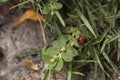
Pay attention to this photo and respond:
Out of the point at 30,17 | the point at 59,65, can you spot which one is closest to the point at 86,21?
the point at 59,65

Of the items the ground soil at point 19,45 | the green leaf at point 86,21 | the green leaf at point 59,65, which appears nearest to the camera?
the green leaf at point 59,65

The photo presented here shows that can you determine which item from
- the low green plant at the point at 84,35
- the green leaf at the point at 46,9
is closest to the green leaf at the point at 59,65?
the low green plant at the point at 84,35

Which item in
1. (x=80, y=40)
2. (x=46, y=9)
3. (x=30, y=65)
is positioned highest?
(x=46, y=9)

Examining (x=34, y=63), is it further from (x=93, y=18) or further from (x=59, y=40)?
(x=93, y=18)

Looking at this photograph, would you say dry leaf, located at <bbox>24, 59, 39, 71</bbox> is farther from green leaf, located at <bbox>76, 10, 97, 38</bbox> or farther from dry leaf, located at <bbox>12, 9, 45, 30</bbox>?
green leaf, located at <bbox>76, 10, 97, 38</bbox>

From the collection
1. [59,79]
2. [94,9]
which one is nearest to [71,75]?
[59,79]

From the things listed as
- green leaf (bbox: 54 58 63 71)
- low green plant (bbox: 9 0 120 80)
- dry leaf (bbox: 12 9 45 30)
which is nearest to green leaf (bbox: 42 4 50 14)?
low green plant (bbox: 9 0 120 80)

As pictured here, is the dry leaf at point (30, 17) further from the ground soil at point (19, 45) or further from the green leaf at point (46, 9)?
the green leaf at point (46, 9)

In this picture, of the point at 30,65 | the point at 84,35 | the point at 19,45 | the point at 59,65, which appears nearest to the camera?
the point at 59,65

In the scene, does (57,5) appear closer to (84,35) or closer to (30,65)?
(84,35)
